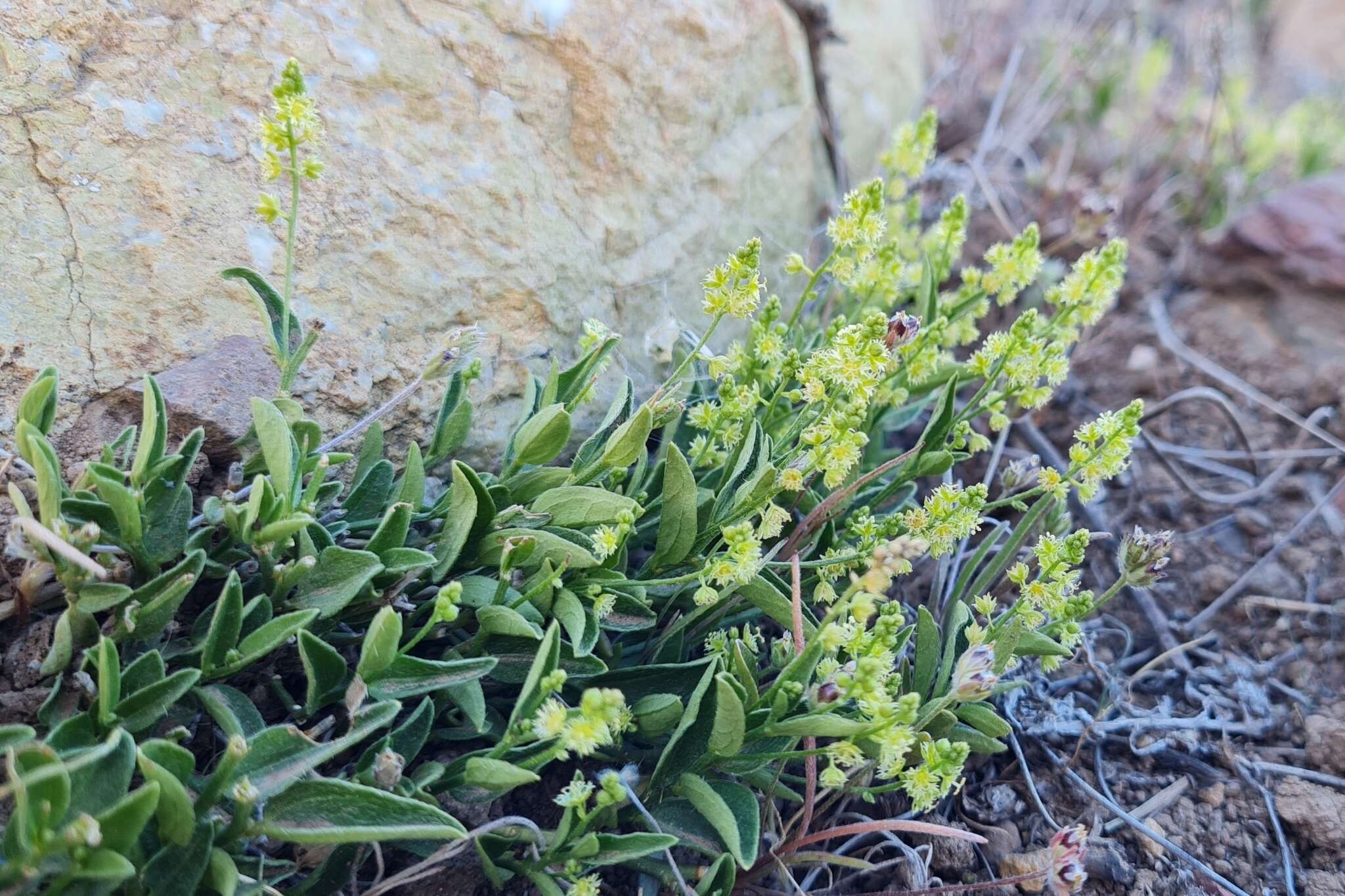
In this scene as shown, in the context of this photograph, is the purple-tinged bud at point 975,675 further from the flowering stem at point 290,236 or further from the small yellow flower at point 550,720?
the flowering stem at point 290,236

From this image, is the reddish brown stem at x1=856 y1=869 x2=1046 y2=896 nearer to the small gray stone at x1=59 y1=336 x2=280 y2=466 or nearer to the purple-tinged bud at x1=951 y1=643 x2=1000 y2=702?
the purple-tinged bud at x1=951 y1=643 x2=1000 y2=702

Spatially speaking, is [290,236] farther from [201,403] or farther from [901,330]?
[901,330]

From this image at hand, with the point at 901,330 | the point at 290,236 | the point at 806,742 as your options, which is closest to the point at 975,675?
the point at 806,742

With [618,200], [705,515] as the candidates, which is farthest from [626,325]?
[705,515]

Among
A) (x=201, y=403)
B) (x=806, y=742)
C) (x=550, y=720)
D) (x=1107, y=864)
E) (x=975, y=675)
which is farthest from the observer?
(x=1107, y=864)

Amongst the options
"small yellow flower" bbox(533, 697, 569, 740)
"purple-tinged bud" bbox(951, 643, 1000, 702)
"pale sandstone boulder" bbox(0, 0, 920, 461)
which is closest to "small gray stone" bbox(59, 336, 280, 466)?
"pale sandstone boulder" bbox(0, 0, 920, 461)
